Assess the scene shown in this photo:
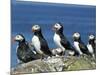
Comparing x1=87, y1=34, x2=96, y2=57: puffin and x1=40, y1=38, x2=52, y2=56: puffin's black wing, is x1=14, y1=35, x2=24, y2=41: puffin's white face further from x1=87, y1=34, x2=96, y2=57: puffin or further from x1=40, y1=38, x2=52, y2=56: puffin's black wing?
x1=87, y1=34, x2=96, y2=57: puffin

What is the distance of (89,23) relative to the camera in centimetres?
185

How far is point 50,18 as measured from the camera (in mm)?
1720

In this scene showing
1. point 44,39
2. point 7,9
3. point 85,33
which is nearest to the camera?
point 7,9

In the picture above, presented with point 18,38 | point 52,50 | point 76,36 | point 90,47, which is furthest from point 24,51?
point 90,47

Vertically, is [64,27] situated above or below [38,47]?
above

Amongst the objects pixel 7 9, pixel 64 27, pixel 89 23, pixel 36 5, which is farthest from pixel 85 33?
pixel 7 9

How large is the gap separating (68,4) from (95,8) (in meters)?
0.28

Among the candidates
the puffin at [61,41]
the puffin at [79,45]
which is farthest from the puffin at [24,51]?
the puffin at [79,45]

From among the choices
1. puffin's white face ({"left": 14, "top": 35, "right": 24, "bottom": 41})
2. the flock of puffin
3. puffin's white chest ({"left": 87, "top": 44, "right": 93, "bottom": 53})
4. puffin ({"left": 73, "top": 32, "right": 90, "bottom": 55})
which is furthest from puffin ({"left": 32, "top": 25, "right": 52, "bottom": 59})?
puffin's white chest ({"left": 87, "top": 44, "right": 93, "bottom": 53})

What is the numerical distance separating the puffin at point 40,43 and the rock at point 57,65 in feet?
0.19

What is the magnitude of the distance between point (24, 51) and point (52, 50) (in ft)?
0.80

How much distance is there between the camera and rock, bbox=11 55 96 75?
164cm

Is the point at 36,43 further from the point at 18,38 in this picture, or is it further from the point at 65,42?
the point at 65,42
